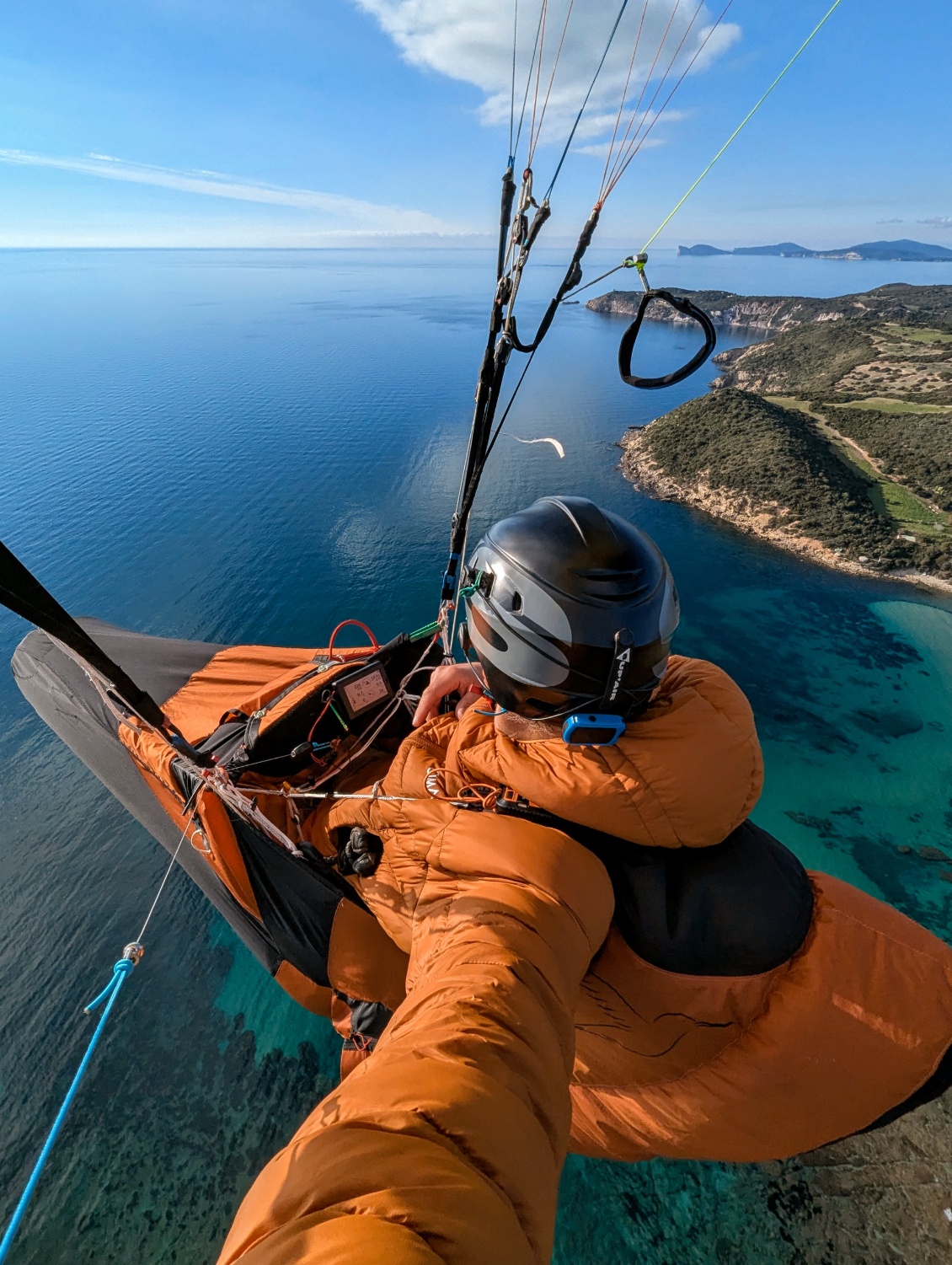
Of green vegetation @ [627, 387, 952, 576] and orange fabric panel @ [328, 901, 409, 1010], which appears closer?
orange fabric panel @ [328, 901, 409, 1010]

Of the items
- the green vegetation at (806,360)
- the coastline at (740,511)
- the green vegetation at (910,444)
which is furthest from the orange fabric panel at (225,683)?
the green vegetation at (806,360)

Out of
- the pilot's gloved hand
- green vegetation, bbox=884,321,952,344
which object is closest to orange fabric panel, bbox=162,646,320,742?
the pilot's gloved hand

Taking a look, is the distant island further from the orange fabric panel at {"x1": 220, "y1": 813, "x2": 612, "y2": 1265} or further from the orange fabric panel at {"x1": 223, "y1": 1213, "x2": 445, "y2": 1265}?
the orange fabric panel at {"x1": 223, "y1": 1213, "x2": 445, "y2": 1265}

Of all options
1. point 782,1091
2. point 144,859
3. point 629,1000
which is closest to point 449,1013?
point 629,1000

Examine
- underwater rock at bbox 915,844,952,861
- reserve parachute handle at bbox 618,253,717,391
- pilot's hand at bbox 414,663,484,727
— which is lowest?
underwater rock at bbox 915,844,952,861

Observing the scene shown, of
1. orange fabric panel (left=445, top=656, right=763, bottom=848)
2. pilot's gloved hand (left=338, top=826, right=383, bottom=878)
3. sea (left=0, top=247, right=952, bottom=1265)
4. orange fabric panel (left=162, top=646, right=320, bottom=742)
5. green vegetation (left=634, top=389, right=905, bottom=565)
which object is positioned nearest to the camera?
→ orange fabric panel (left=445, top=656, right=763, bottom=848)

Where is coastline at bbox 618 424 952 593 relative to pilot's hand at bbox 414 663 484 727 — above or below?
below
